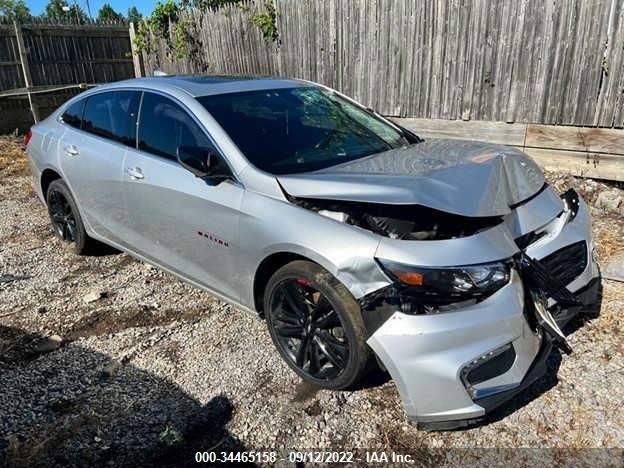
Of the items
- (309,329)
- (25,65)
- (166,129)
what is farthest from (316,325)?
(25,65)

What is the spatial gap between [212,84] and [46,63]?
9390 millimetres

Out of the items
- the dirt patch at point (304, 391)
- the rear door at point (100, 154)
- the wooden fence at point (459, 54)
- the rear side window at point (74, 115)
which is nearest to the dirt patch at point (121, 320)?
the rear door at point (100, 154)

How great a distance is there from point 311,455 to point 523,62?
5166 millimetres

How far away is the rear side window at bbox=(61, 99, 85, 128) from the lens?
14.9 feet

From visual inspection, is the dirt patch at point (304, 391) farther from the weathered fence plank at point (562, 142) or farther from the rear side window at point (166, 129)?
the weathered fence plank at point (562, 142)

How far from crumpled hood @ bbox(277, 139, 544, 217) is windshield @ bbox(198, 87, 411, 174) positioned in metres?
0.23

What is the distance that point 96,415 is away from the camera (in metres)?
2.81

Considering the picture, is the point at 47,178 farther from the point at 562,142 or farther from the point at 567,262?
the point at 562,142

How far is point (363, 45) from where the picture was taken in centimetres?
705

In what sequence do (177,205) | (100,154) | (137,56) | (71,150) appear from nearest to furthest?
(177,205) → (100,154) → (71,150) → (137,56)

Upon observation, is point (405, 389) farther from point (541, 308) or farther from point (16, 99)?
point (16, 99)

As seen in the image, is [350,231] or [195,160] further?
[195,160]

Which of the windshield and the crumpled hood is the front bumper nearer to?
the crumpled hood

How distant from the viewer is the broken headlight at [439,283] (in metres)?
2.31
